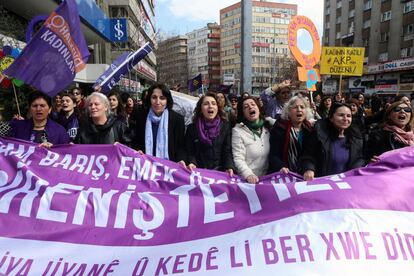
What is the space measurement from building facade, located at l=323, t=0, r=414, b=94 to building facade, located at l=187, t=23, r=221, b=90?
7612cm

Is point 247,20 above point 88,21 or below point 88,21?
below

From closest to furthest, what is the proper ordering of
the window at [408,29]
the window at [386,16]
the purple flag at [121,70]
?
1. the purple flag at [121,70]
2. the window at [408,29]
3. the window at [386,16]

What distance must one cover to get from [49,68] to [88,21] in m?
16.5

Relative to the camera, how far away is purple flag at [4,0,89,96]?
4.43 metres

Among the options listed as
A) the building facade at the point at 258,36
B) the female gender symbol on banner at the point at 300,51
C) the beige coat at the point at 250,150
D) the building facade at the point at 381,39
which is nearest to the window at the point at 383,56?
the building facade at the point at 381,39

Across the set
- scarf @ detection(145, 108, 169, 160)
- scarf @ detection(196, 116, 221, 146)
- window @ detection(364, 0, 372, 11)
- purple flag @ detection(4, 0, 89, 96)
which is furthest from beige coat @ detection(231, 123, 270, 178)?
window @ detection(364, 0, 372, 11)

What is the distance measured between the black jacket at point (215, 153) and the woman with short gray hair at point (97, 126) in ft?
2.90

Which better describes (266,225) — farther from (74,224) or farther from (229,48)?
(229,48)

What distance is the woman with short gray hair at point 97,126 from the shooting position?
416 centimetres

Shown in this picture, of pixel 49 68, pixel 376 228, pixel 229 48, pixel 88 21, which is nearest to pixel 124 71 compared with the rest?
pixel 49 68

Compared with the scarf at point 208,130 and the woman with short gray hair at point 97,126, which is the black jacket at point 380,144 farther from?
the woman with short gray hair at point 97,126

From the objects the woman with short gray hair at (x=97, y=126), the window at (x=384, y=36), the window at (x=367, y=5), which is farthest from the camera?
the window at (x=367, y=5)

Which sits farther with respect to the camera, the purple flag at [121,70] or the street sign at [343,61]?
the street sign at [343,61]

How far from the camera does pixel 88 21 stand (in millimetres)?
19672
